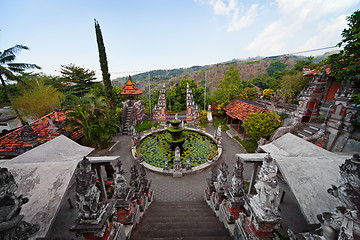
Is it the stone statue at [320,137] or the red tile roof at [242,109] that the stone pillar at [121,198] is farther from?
the red tile roof at [242,109]

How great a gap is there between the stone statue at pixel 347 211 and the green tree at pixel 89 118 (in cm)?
1398

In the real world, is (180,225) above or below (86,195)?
below

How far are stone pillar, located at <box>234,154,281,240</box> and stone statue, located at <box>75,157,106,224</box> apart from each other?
373 cm

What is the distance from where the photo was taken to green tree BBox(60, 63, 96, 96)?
73.9 feet

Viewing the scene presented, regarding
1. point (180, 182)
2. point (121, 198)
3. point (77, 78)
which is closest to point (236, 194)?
point (121, 198)

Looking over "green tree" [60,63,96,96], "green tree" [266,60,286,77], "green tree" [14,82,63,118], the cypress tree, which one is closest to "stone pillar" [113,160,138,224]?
"green tree" [14,82,63,118]

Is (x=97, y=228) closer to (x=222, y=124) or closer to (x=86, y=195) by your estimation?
(x=86, y=195)

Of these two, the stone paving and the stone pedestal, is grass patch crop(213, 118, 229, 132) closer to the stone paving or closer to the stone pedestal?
the stone paving

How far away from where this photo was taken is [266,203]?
3107 mm

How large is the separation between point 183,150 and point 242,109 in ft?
29.4

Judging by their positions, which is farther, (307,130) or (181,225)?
(307,130)

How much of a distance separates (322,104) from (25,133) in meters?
24.5

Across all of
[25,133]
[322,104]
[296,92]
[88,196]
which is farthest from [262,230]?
[296,92]

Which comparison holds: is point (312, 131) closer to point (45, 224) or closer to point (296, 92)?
point (296, 92)
